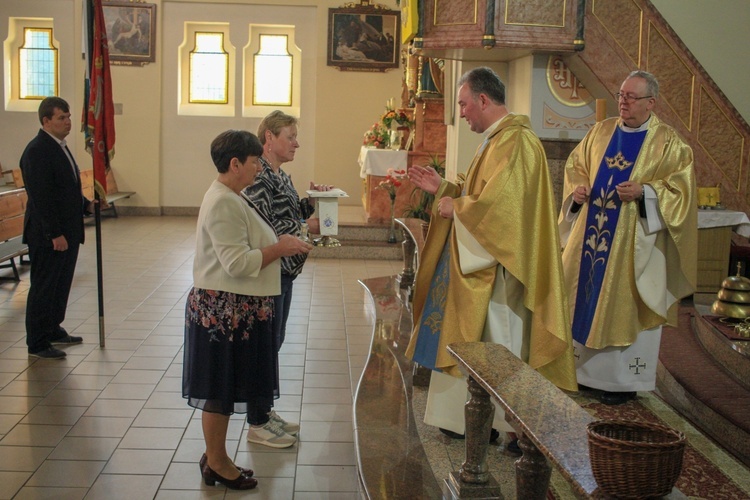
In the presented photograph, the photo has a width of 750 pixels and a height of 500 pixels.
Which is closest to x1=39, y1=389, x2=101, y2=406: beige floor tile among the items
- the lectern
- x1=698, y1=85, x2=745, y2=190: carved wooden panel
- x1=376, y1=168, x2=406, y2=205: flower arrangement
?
the lectern

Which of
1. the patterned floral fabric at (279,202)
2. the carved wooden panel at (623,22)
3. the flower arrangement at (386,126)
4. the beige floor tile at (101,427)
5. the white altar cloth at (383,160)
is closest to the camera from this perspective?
the patterned floral fabric at (279,202)

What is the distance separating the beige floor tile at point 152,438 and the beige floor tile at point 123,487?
0.36 m

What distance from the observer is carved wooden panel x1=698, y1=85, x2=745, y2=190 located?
667cm

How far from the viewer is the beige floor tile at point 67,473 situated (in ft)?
12.2

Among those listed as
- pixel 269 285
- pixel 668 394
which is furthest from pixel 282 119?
pixel 668 394

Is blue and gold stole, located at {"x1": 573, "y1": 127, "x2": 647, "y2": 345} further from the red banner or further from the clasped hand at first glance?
the red banner

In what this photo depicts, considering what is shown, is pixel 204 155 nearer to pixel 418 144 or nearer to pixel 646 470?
pixel 418 144

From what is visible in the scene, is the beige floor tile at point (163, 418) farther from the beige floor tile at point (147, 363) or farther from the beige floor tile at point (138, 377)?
the beige floor tile at point (147, 363)

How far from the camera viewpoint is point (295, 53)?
14711 mm

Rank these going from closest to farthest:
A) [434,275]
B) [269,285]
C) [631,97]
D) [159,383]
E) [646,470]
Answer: [646,470], [269,285], [434,275], [631,97], [159,383]

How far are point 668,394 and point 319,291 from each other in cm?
429

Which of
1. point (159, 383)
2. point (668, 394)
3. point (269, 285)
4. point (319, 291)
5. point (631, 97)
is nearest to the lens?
point (269, 285)

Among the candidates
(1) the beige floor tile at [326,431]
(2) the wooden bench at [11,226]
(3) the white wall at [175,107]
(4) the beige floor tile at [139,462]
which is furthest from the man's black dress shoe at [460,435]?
(3) the white wall at [175,107]

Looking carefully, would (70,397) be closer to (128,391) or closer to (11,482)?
(128,391)
